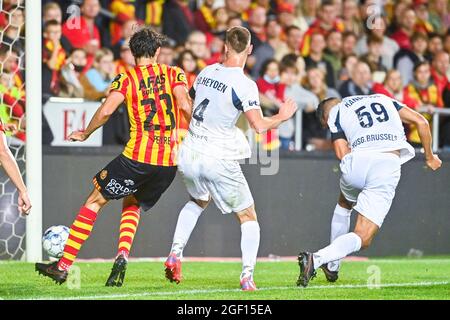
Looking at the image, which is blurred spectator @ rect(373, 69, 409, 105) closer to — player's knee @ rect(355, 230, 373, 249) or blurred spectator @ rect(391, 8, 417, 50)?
blurred spectator @ rect(391, 8, 417, 50)

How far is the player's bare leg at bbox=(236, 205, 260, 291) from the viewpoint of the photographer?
886cm

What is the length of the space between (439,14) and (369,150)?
29.3 ft

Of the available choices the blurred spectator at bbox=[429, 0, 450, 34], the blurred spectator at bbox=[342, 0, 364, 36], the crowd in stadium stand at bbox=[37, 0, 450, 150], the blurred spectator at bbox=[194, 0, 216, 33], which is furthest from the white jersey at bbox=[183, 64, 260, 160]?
the blurred spectator at bbox=[429, 0, 450, 34]

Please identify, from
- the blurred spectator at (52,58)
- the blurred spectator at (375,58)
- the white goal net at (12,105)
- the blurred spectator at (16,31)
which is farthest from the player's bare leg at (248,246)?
the blurred spectator at (375,58)

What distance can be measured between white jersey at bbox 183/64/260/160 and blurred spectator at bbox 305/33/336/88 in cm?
616

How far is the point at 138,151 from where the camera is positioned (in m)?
9.10

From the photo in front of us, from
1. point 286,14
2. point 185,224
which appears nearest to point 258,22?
point 286,14

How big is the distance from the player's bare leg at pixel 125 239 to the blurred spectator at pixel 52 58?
3725 mm

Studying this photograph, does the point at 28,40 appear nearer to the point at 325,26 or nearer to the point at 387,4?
the point at 325,26

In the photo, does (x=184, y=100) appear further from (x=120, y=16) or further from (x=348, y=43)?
(x=348, y=43)

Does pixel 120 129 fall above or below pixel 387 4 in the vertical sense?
below

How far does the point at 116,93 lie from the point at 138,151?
0.49 m
